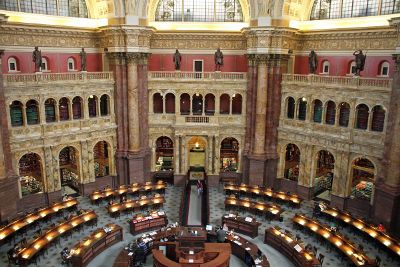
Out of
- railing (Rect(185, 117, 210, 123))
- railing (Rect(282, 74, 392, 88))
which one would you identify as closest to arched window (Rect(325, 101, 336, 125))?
railing (Rect(282, 74, 392, 88))

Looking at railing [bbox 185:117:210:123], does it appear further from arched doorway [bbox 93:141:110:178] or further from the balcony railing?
arched doorway [bbox 93:141:110:178]

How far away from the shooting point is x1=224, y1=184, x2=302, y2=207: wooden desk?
99.2ft

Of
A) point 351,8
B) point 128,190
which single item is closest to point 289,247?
point 128,190

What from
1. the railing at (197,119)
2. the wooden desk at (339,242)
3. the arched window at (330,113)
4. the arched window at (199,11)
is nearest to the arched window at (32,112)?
the railing at (197,119)

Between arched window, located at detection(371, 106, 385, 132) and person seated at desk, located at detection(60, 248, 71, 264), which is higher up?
arched window, located at detection(371, 106, 385, 132)

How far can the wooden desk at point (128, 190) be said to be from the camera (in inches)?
1207

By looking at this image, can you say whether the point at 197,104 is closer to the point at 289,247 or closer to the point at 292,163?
the point at 292,163

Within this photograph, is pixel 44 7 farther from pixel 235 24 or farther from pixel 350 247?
pixel 350 247

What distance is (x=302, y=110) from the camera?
32781mm

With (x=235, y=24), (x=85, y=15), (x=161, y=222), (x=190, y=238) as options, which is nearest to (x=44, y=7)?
(x=85, y=15)

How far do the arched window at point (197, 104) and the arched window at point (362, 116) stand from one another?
1470 centimetres

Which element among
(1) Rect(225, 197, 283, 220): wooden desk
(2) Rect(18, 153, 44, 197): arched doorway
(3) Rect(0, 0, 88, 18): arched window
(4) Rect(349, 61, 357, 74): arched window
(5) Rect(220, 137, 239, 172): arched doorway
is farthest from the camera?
(5) Rect(220, 137, 239, 172): arched doorway

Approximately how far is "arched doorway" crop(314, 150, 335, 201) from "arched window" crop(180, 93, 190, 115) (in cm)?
1360

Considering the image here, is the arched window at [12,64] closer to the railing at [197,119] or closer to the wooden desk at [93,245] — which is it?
the railing at [197,119]
